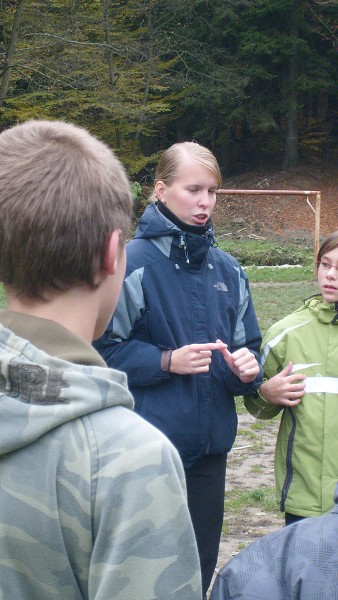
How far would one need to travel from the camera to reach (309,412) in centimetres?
325

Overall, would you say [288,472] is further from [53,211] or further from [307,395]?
[53,211]

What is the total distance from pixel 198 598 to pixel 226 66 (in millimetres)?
32089

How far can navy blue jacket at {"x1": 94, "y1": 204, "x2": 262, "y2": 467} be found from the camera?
9.92ft

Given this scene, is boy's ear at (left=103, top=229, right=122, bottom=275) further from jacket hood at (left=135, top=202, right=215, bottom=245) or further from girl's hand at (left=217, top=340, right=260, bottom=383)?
jacket hood at (left=135, top=202, right=215, bottom=245)

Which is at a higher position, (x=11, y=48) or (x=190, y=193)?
(x=11, y=48)

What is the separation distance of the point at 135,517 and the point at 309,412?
6.81ft

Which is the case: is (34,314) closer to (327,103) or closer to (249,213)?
(249,213)

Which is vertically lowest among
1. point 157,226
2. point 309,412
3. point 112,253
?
point 309,412

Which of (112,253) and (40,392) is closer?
(40,392)

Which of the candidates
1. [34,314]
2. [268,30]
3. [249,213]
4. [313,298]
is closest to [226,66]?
[268,30]

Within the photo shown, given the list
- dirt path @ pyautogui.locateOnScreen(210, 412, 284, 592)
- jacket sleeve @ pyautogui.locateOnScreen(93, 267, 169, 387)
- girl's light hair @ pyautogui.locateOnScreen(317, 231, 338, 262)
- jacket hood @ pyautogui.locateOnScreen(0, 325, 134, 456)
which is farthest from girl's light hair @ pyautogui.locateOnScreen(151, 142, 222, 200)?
dirt path @ pyautogui.locateOnScreen(210, 412, 284, 592)

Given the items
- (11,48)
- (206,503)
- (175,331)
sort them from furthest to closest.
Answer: (11,48), (206,503), (175,331)

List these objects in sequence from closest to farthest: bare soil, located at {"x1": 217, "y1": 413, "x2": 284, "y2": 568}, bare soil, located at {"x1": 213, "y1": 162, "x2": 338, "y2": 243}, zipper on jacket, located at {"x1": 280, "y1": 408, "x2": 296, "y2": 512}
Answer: zipper on jacket, located at {"x1": 280, "y1": 408, "x2": 296, "y2": 512} → bare soil, located at {"x1": 217, "y1": 413, "x2": 284, "y2": 568} → bare soil, located at {"x1": 213, "y1": 162, "x2": 338, "y2": 243}

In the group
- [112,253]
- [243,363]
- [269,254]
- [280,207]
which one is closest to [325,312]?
[243,363]
